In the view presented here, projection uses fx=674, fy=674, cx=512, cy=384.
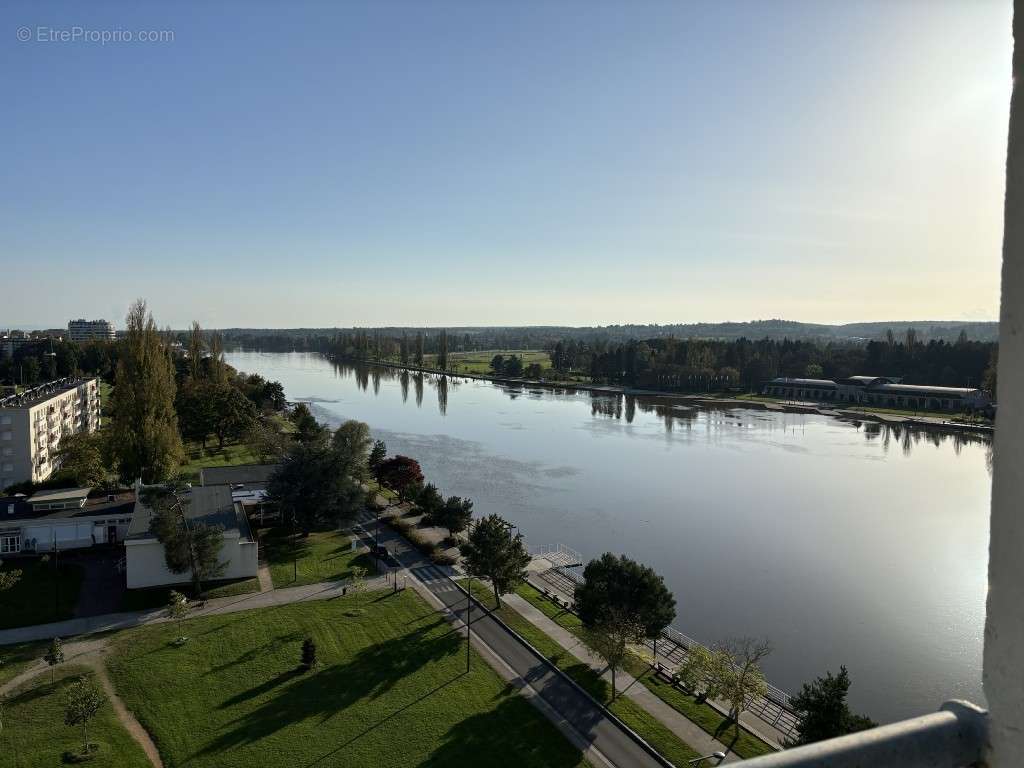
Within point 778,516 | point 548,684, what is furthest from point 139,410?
point 778,516

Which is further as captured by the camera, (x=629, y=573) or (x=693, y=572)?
(x=693, y=572)

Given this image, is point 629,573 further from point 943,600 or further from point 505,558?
point 943,600

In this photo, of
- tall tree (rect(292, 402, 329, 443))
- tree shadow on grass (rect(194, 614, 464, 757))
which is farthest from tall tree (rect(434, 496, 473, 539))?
tall tree (rect(292, 402, 329, 443))

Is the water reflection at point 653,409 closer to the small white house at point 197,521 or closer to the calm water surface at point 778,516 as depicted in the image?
the calm water surface at point 778,516

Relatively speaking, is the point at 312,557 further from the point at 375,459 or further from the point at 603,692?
the point at 603,692

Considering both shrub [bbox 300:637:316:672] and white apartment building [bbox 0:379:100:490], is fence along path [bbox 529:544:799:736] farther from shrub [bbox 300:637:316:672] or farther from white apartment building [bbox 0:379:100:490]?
white apartment building [bbox 0:379:100:490]

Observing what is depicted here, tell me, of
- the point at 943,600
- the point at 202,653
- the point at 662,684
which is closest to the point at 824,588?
the point at 943,600
